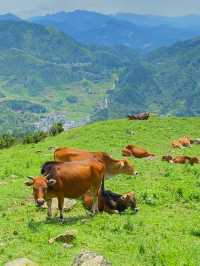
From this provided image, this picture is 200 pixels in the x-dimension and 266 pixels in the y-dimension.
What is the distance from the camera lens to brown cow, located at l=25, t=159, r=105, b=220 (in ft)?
54.1

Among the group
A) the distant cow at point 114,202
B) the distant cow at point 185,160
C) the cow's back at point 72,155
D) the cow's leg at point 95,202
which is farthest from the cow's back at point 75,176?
the distant cow at point 185,160

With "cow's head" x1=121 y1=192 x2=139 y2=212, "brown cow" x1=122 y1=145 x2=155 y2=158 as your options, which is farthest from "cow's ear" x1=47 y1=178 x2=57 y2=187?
"brown cow" x1=122 y1=145 x2=155 y2=158

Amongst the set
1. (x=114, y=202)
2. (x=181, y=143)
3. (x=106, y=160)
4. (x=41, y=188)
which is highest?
(x=41, y=188)

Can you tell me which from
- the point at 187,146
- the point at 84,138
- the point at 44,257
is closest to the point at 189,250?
the point at 44,257

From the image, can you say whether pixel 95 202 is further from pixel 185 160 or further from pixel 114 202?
pixel 185 160

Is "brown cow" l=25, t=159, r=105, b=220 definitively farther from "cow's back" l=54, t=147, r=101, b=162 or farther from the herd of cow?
"cow's back" l=54, t=147, r=101, b=162

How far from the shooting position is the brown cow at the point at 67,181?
16.5 m

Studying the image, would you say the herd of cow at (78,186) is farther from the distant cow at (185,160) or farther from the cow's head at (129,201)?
the distant cow at (185,160)

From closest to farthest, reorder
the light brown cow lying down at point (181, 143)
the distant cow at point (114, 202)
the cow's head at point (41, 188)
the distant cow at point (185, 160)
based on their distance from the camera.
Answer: the cow's head at point (41, 188)
the distant cow at point (114, 202)
the distant cow at point (185, 160)
the light brown cow lying down at point (181, 143)

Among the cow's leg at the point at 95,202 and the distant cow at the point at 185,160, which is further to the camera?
the distant cow at the point at 185,160

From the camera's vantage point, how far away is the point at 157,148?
4159 cm

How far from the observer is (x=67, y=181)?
16938 mm

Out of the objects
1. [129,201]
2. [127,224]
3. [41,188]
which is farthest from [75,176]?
[129,201]

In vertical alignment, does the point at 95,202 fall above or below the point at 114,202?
above
